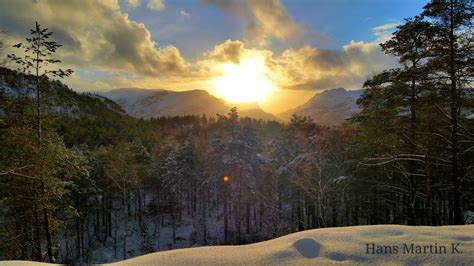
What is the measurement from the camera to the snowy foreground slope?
13.7 feet

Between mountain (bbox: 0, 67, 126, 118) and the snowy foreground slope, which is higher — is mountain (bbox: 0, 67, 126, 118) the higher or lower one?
the higher one

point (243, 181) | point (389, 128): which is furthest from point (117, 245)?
point (389, 128)

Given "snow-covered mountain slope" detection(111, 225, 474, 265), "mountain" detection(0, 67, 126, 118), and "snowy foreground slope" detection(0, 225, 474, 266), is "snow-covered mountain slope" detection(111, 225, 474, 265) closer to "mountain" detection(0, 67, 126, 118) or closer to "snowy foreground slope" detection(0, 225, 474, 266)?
"snowy foreground slope" detection(0, 225, 474, 266)

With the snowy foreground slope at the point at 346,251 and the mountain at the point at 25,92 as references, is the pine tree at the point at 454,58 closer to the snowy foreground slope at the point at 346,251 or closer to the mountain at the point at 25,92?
the snowy foreground slope at the point at 346,251

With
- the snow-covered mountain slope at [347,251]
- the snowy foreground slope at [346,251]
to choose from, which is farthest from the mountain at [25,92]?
the snow-covered mountain slope at [347,251]

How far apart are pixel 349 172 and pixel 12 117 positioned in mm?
24945

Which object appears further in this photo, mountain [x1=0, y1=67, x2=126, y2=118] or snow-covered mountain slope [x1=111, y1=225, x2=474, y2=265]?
mountain [x1=0, y1=67, x2=126, y2=118]

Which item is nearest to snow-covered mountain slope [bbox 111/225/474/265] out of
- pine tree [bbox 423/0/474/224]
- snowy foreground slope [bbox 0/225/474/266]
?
snowy foreground slope [bbox 0/225/474/266]

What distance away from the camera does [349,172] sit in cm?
2659

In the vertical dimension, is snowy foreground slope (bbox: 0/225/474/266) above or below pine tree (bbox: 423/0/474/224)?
below

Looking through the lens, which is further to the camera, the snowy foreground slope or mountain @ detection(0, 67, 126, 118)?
mountain @ detection(0, 67, 126, 118)

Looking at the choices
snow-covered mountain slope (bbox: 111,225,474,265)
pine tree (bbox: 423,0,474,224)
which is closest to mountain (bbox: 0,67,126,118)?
snow-covered mountain slope (bbox: 111,225,474,265)

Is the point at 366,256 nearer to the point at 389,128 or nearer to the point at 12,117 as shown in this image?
the point at 389,128

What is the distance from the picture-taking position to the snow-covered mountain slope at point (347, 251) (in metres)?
4.19
